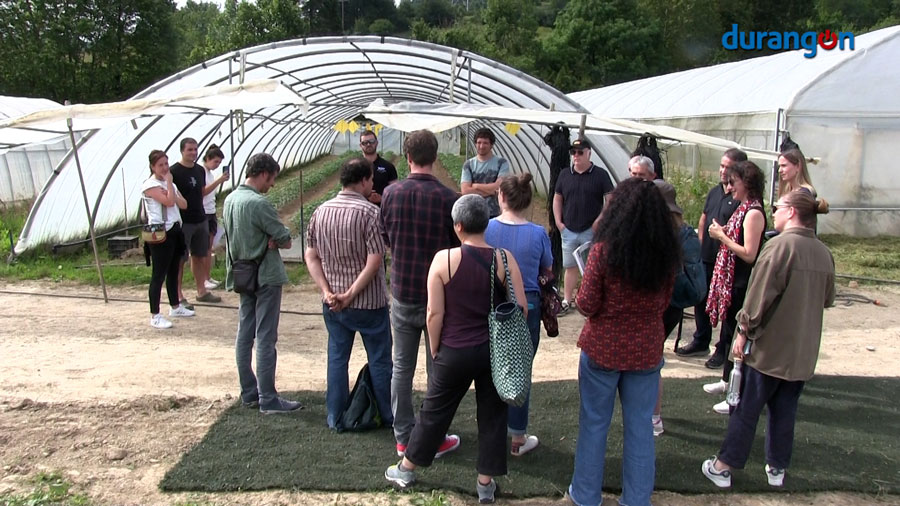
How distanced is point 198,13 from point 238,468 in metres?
87.4

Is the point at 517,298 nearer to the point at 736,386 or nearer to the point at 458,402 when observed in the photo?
the point at 458,402

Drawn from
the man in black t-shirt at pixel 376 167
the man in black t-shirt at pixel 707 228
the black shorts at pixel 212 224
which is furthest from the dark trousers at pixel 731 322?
the black shorts at pixel 212 224

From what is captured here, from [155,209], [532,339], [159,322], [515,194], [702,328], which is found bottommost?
[159,322]

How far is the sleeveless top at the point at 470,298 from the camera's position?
9.86 ft

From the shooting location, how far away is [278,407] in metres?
4.31

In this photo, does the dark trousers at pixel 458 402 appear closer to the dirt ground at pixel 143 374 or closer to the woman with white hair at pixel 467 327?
the woman with white hair at pixel 467 327

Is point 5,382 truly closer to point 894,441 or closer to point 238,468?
point 238,468

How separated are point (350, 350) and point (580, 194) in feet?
10.4

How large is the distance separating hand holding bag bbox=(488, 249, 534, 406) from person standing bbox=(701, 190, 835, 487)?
1.26 metres

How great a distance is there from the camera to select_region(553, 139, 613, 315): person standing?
6.11 metres

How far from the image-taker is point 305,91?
13539 mm

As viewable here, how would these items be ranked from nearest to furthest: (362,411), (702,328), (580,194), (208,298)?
(362,411) → (702,328) → (580,194) → (208,298)

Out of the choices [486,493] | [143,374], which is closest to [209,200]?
[143,374]

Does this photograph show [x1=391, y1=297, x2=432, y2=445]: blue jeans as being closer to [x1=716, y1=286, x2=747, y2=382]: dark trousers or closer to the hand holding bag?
the hand holding bag
